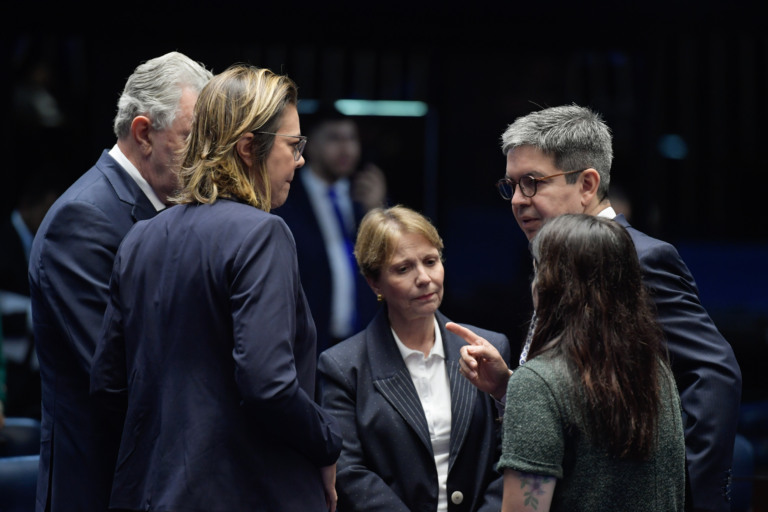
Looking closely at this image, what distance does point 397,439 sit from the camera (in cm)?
273

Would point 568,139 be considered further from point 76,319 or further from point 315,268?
point 315,268

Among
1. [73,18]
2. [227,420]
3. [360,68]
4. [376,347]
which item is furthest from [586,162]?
[73,18]

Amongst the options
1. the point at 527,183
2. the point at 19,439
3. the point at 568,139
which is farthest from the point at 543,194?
the point at 19,439

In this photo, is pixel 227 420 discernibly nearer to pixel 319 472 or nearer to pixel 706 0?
pixel 319 472

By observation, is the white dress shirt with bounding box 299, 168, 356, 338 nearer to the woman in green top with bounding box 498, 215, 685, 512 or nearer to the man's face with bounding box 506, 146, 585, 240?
the man's face with bounding box 506, 146, 585, 240

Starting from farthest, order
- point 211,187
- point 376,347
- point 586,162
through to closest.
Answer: point 376,347
point 586,162
point 211,187

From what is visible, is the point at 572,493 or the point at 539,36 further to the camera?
the point at 539,36

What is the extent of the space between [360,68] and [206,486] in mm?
3967

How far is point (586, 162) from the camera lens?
2688 mm

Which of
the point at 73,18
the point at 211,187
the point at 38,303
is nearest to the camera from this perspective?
the point at 211,187

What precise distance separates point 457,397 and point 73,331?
1.11m

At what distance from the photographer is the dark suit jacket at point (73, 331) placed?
91.9 inches

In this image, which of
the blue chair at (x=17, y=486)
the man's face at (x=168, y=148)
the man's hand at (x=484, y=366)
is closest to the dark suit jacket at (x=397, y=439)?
the man's hand at (x=484, y=366)

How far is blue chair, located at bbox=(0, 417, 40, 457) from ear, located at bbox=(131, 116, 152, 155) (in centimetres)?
183
